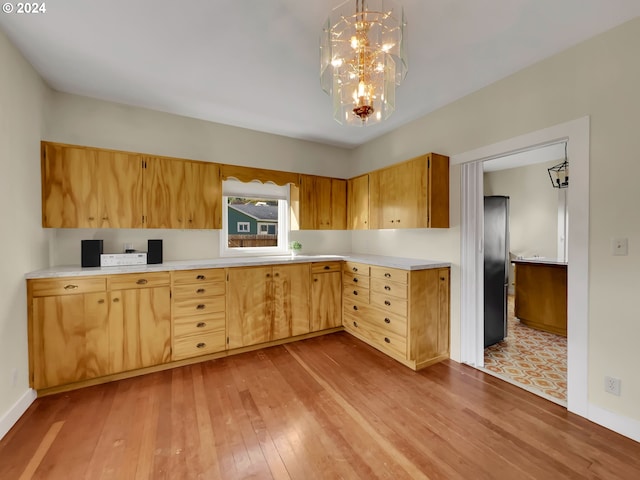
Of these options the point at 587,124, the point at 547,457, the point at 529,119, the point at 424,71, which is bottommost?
the point at 547,457

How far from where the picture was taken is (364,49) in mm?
1624

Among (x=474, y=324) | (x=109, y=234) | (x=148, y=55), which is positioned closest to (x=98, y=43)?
(x=148, y=55)

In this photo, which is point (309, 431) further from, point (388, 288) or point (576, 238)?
point (576, 238)

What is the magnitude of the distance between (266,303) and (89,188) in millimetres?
2054

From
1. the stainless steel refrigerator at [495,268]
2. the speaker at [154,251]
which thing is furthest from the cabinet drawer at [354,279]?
the speaker at [154,251]

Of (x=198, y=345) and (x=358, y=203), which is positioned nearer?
(x=198, y=345)

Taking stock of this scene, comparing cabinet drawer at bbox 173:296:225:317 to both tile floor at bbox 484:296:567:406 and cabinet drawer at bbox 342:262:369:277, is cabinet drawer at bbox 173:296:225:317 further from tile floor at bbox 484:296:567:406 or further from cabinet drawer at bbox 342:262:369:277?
tile floor at bbox 484:296:567:406

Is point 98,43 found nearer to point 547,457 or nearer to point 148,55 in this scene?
point 148,55

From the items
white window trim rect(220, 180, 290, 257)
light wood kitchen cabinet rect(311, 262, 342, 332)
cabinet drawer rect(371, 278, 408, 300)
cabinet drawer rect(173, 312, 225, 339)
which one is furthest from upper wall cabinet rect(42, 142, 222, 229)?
cabinet drawer rect(371, 278, 408, 300)

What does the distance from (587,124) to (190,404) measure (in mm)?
3611

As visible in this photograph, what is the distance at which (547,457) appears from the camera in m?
1.59

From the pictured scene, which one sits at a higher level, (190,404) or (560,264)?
(560,264)

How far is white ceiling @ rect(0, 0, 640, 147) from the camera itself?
1.66 m

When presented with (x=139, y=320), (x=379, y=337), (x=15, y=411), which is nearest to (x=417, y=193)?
(x=379, y=337)
